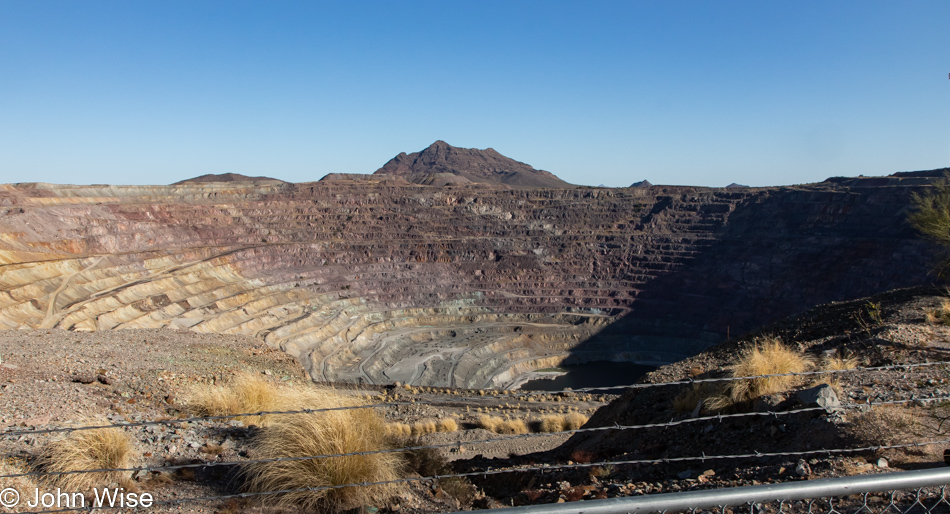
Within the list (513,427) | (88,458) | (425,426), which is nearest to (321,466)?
(88,458)

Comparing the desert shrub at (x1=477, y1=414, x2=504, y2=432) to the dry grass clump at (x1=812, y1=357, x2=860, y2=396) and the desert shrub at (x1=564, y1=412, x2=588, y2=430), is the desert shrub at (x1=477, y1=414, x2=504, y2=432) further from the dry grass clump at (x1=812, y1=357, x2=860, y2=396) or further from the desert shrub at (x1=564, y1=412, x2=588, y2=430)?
the dry grass clump at (x1=812, y1=357, x2=860, y2=396)

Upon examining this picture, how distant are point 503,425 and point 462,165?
149352 millimetres

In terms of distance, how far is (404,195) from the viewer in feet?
228

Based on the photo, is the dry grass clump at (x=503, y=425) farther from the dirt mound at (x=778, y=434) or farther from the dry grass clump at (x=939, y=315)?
the dry grass clump at (x=939, y=315)

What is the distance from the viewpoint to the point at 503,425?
2095cm

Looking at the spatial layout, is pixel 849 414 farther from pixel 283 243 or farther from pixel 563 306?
pixel 283 243

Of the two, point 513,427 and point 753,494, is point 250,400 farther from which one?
point 513,427

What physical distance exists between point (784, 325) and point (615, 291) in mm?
42603

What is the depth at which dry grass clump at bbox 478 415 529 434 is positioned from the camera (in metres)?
20.5

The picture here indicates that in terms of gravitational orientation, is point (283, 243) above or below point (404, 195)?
below

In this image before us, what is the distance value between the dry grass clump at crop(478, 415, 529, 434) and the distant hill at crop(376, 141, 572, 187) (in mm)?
126706

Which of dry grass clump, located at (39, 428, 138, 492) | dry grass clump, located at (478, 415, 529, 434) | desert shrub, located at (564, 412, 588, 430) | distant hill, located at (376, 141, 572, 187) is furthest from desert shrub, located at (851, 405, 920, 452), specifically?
distant hill, located at (376, 141, 572, 187)

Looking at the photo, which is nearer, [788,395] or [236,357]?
[788,395]

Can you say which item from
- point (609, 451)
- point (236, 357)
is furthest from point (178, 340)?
point (609, 451)
